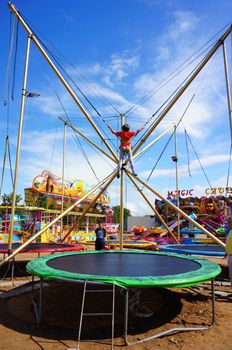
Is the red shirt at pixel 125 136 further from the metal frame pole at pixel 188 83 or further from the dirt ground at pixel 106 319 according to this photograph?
the dirt ground at pixel 106 319

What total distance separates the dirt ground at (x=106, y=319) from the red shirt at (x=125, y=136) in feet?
8.64

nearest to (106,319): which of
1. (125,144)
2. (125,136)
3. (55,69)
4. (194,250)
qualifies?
(194,250)

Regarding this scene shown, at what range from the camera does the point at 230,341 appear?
Answer: 251cm

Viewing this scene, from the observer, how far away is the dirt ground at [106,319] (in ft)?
7.97

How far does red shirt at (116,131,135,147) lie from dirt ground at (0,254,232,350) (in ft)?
8.64

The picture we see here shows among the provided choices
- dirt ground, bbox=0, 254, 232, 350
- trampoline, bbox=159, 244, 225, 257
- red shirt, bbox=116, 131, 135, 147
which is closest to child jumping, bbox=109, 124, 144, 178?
red shirt, bbox=116, 131, 135, 147

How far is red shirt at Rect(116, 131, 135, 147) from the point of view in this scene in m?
5.53

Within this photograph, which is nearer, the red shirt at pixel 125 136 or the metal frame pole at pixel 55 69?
the metal frame pole at pixel 55 69

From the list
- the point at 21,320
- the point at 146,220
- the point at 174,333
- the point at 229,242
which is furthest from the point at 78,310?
the point at 146,220

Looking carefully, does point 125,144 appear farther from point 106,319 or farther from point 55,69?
point 106,319

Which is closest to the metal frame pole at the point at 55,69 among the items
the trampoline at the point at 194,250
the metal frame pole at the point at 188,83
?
the metal frame pole at the point at 188,83

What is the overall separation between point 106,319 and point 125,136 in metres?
3.37

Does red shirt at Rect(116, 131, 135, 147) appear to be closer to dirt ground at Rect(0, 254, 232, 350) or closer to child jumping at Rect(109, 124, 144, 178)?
child jumping at Rect(109, 124, 144, 178)

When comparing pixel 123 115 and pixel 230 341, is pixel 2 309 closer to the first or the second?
pixel 230 341
